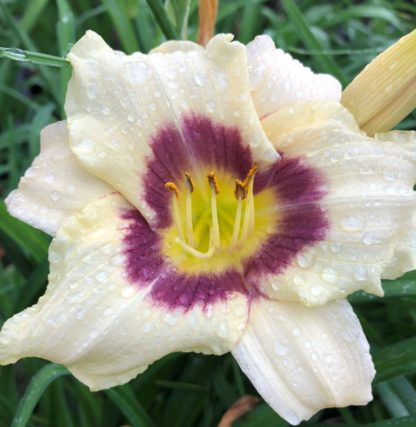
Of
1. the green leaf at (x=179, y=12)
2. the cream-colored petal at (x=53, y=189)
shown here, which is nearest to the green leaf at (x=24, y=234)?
the cream-colored petal at (x=53, y=189)

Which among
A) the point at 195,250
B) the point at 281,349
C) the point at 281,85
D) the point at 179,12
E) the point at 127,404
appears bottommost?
the point at 127,404

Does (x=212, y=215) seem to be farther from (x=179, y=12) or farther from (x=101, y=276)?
(x=179, y=12)

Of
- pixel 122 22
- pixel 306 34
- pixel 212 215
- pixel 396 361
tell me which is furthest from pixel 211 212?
pixel 122 22

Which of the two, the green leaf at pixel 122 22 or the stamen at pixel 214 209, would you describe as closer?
the stamen at pixel 214 209

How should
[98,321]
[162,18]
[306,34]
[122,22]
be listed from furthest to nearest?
1. [122,22]
2. [306,34]
3. [162,18]
4. [98,321]

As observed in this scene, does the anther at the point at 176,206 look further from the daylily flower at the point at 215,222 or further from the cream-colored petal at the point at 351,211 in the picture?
the cream-colored petal at the point at 351,211

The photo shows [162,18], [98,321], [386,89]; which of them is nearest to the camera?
[98,321]

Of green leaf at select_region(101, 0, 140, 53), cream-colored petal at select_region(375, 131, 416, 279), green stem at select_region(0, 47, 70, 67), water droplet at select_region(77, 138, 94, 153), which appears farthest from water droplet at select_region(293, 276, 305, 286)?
green leaf at select_region(101, 0, 140, 53)
